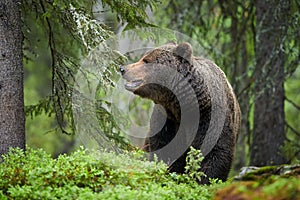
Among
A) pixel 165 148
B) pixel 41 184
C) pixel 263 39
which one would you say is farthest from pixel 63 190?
pixel 263 39

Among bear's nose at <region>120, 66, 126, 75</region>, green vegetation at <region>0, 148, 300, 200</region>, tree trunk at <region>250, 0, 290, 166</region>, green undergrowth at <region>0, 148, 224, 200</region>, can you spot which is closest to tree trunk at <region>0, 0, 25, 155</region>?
green vegetation at <region>0, 148, 300, 200</region>

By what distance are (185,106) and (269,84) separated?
3.63 metres

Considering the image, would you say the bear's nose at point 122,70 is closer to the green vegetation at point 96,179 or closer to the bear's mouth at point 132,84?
the bear's mouth at point 132,84

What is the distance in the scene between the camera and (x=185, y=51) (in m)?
6.40

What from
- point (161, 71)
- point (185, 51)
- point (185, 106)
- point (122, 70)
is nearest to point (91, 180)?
point (122, 70)

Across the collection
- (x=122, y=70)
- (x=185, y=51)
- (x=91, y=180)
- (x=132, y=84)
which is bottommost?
(x=91, y=180)

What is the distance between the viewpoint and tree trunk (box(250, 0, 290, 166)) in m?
9.59

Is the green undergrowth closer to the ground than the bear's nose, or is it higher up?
closer to the ground

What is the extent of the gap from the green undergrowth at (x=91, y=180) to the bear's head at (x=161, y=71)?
1.44 metres

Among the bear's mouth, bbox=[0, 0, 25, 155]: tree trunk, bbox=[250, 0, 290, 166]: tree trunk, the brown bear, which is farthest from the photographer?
bbox=[250, 0, 290, 166]: tree trunk

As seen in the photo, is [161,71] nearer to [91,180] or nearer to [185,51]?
[185,51]

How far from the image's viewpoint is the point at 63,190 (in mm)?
4406

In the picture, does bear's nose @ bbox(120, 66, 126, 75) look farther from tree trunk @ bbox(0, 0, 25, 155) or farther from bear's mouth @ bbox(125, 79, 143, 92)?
tree trunk @ bbox(0, 0, 25, 155)

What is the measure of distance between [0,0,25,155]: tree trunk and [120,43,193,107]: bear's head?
125 cm
